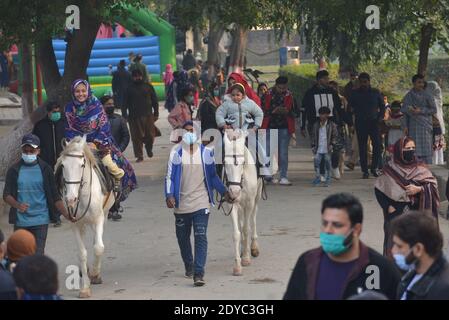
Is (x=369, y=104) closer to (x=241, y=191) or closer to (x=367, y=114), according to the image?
(x=367, y=114)

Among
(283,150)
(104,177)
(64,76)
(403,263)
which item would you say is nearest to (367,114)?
(283,150)

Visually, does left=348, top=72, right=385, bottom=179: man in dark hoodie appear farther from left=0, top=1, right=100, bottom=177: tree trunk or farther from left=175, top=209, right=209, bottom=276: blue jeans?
left=175, top=209, right=209, bottom=276: blue jeans

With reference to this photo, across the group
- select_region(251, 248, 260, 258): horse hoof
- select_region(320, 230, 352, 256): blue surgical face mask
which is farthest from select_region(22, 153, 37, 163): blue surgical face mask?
select_region(320, 230, 352, 256): blue surgical face mask

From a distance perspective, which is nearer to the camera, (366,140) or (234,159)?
(234,159)

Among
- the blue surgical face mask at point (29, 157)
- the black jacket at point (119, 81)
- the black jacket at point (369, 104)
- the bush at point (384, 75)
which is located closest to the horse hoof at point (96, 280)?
the blue surgical face mask at point (29, 157)

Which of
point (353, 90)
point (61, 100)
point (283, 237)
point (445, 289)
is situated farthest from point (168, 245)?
point (445, 289)

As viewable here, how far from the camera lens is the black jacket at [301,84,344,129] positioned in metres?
20.0

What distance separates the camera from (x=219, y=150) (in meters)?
13.8

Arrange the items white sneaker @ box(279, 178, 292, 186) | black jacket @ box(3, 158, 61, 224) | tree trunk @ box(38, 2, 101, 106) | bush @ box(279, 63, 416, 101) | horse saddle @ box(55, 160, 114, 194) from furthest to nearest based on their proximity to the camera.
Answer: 1. bush @ box(279, 63, 416, 101)
2. white sneaker @ box(279, 178, 292, 186)
3. tree trunk @ box(38, 2, 101, 106)
4. horse saddle @ box(55, 160, 114, 194)
5. black jacket @ box(3, 158, 61, 224)

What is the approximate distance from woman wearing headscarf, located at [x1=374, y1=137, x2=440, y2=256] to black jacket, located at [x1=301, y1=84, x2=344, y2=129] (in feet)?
28.3

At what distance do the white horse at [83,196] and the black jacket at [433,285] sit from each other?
583 cm

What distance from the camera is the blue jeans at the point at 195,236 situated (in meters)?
12.2

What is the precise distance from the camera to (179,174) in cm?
1239

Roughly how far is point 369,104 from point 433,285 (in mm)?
14292
